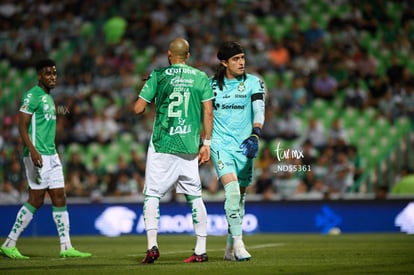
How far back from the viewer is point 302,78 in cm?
2467

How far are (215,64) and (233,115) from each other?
1435 centimetres

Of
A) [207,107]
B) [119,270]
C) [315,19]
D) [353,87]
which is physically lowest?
[119,270]

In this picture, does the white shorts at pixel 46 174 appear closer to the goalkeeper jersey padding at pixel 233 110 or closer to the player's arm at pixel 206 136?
the goalkeeper jersey padding at pixel 233 110

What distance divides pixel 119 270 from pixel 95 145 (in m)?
15.1

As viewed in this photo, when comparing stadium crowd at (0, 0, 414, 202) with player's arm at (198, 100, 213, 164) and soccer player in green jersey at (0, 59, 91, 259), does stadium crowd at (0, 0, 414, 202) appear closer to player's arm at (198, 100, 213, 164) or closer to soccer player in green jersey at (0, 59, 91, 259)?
soccer player in green jersey at (0, 59, 91, 259)

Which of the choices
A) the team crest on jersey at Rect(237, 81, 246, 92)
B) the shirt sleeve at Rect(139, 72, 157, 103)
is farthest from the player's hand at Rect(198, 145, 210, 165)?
the team crest on jersey at Rect(237, 81, 246, 92)

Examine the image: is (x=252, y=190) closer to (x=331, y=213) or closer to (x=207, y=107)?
(x=331, y=213)

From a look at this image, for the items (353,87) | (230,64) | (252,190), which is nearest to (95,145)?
(252,190)

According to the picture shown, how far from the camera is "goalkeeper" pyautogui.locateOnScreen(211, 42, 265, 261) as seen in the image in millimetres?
11070

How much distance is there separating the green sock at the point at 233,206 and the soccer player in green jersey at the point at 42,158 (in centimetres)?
282

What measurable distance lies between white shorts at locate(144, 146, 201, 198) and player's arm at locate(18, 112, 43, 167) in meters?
2.38

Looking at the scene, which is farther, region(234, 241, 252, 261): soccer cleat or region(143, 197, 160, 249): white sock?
region(234, 241, 252, 261): soccer cleat

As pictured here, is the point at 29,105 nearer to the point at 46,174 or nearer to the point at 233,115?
the point at 46,174

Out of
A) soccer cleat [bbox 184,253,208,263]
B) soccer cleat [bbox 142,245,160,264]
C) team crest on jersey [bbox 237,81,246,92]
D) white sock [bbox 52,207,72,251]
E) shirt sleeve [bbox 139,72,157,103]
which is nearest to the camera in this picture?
soccer cleat [bbox 142,245,160,264]
